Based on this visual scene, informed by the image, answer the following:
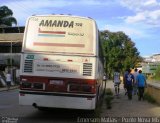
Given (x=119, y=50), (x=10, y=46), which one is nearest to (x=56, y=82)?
(x=10, y=46)

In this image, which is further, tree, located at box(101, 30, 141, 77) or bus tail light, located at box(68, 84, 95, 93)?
tree, located at box(101, 30, 141, 77)

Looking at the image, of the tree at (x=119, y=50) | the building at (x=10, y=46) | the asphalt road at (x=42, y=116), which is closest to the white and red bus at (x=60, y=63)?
the asphalt road at (x=42, y=116)

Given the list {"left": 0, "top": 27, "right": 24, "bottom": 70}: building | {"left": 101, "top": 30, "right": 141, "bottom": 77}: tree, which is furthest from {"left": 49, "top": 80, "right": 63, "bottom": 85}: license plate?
{"left": 101, "top": 30, "right": 141, "bottom": 77}: tree

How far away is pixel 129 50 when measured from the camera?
339 feet

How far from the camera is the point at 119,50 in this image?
101 metres

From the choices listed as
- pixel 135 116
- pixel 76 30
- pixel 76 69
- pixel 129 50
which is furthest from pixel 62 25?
pixel 129 50

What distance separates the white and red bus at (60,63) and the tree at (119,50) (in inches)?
3211

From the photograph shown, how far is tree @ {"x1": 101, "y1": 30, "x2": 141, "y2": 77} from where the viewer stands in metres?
98.5

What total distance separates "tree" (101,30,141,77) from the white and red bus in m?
81.6

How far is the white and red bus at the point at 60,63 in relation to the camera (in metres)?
14.2

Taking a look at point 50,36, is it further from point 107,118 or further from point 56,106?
point 107,118

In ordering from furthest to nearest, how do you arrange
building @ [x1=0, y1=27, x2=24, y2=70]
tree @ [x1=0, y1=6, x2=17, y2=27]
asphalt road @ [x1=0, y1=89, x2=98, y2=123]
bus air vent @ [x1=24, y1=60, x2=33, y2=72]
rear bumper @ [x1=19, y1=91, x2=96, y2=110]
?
tree @ [x1=0, y1=6, x2=17, y2=27]
building @ [x1=0, y1=27, x2=24, y2=70]
bus air vent @ [x1=24, y1=60, x2=33, y2=72]
asphalt road @ [x1=0, y1=89, x2=98, y2=123]
rear bumper @ [x1=19, y1=91, x2=96, y2=110]

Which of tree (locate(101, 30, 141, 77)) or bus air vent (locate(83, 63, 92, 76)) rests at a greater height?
tree (locate(101, 30, 141, 77))

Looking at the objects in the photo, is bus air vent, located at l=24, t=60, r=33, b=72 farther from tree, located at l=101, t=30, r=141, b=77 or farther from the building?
tree, located at l=101, t=30, r=141, b=77
